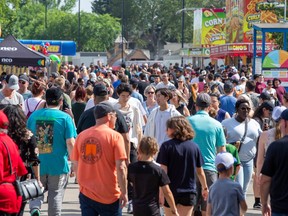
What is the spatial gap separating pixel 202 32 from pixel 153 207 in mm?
58761

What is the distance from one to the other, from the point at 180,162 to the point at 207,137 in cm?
110

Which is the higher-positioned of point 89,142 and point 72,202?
point 89,142

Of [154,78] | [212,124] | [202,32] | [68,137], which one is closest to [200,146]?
[212,124]

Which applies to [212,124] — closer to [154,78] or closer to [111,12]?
[154,78]

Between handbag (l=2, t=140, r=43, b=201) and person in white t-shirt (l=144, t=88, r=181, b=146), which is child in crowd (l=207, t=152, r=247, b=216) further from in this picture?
person in white t-shirt (l=144, t=88, r=181, b=146)

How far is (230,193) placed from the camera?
9.06m

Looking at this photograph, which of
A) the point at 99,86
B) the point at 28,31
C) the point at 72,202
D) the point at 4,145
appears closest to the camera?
the point at 4,145

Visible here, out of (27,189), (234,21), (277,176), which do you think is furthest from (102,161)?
(234,21)

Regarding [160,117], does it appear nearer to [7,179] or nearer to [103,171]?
[103,171]

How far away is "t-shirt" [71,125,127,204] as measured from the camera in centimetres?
892

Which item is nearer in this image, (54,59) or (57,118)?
(57,118)

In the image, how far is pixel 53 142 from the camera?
34.4ft

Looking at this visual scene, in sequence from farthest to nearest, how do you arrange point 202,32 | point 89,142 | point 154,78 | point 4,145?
point 202,32 → point 154,78 → point 89,142 → point 4,145

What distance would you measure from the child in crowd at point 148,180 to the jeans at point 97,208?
13.0 inches
